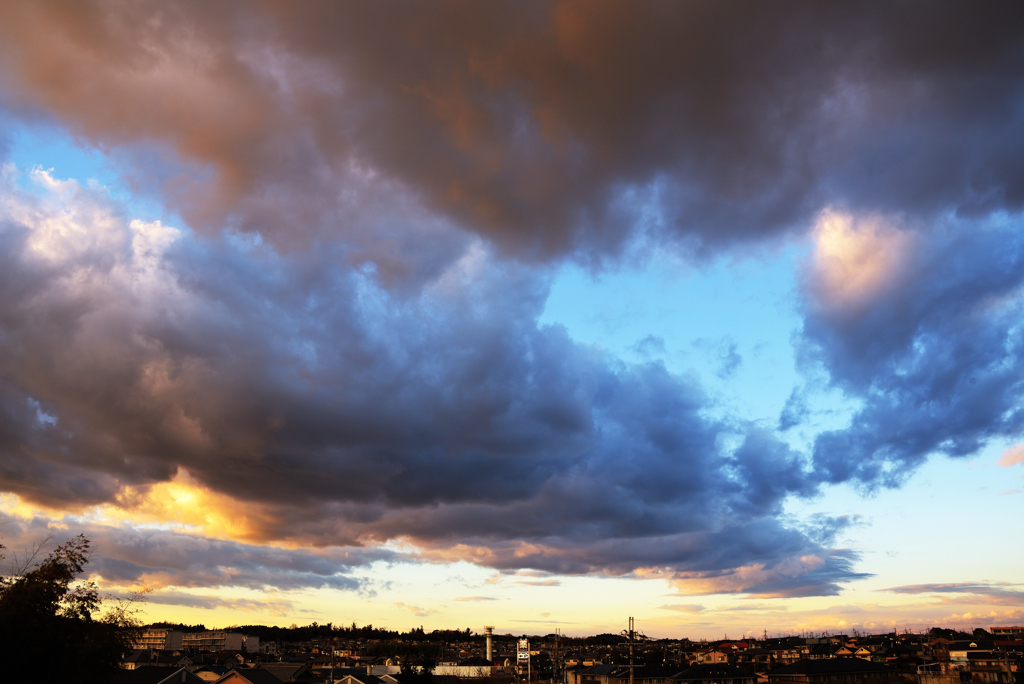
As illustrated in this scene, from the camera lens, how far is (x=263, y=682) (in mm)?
87500

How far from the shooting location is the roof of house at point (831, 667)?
11700 centimetres

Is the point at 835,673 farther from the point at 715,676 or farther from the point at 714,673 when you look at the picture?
the point at 715,676

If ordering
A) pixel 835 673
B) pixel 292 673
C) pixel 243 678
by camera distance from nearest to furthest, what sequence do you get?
pixel 243 678
pixel 835 673
pixel 292 673

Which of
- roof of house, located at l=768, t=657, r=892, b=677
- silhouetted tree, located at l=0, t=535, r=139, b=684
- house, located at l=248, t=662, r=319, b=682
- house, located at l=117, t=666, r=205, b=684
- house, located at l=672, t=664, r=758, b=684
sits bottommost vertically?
house, located at l=248, t=662, r=319, b=682

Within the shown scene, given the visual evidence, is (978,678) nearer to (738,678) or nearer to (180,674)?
(738,678)

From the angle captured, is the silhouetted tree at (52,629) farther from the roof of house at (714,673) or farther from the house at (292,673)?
the roof of house at (714,673)

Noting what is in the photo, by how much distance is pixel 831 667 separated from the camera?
119 meters

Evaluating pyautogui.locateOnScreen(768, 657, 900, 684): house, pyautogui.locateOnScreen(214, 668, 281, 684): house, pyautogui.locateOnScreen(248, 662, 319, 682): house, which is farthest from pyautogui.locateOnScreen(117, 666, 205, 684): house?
pyautogui.locateOnScreen(768, 657, 900, 684): house

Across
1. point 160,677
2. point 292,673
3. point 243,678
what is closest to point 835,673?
point 243,678

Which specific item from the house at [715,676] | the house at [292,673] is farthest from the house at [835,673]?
the house at [292,673]

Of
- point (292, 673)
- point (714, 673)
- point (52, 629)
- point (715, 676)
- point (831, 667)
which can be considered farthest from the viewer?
point (292, 673)

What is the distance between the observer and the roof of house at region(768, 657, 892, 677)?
11700 centimetres

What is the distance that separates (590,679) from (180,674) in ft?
257

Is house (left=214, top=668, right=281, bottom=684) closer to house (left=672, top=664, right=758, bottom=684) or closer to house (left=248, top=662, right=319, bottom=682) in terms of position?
house (left=248, top=662, right=319, bottom=682)
